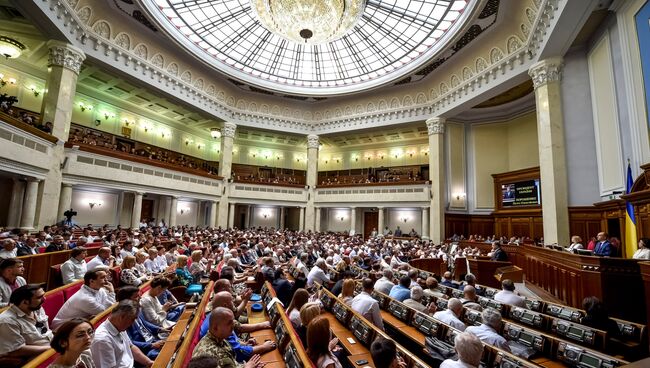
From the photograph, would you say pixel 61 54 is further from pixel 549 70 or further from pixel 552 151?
pixel 552 151

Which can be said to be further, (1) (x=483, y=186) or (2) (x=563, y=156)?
(1) (x=483, y=186)

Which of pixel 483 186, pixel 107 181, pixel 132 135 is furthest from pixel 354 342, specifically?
pixel 132 135

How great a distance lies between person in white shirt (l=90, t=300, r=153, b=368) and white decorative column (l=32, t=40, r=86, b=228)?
10.4 meters

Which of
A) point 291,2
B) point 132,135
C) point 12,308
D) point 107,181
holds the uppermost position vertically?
point 291,2

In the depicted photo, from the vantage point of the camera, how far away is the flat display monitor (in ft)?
43.9

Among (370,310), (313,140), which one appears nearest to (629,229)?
(370,310)

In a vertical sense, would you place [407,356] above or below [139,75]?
below

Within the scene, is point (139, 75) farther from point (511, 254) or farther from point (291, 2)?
point (511, 254)

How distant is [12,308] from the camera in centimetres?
246

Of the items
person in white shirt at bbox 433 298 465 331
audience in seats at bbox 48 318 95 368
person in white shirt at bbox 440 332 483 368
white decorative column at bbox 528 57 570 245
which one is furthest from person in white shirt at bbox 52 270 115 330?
white decorative column at bbox 528 57 570 245

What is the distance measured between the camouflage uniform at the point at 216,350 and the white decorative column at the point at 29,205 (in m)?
10.5

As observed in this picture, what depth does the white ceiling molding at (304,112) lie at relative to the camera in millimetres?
9963

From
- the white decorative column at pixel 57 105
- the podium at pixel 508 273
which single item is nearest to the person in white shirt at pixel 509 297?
the podium at pixel 508 273

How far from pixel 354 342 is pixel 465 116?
16.7 meters
